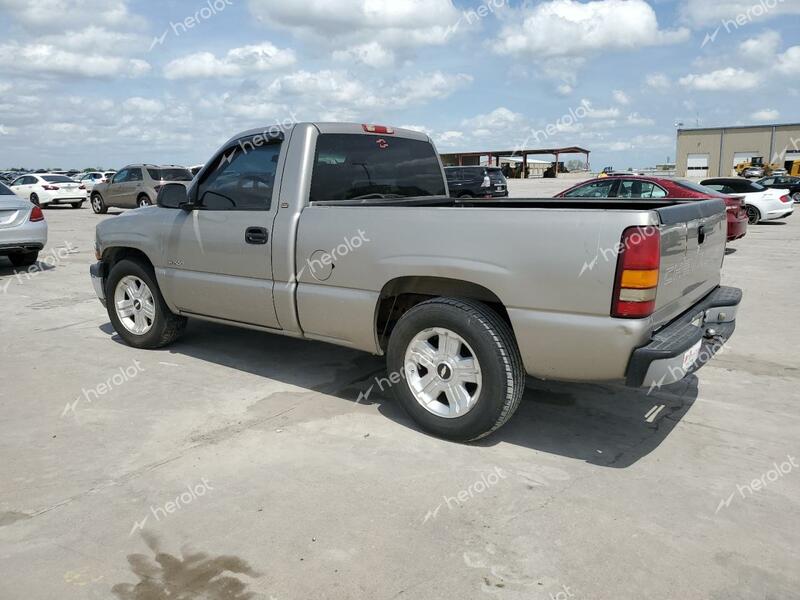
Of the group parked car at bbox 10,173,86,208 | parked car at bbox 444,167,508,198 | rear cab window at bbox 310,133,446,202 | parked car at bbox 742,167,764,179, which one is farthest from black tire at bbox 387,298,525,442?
parked car at bbox 742,167,764,179

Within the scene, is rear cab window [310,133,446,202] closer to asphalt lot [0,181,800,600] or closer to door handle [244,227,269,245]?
door handle [244,227,269,245]

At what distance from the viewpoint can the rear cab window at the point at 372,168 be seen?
4.75m

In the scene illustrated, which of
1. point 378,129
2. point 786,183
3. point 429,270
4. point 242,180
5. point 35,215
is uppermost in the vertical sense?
point 378,129

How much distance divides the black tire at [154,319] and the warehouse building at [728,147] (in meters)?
66.1

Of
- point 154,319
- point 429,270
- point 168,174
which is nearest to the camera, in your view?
point 429,270

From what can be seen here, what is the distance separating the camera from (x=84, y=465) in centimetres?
380

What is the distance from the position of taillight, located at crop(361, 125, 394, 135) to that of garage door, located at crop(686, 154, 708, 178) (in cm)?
7008

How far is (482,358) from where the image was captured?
148 inches

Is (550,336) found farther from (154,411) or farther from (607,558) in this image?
(154,411)

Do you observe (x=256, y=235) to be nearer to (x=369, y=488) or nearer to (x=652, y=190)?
(x=369, y=488)

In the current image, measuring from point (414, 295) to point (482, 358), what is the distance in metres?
0.82

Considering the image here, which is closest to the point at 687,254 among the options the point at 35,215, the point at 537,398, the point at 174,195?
the point at 537,398

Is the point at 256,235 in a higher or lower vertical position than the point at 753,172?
higher

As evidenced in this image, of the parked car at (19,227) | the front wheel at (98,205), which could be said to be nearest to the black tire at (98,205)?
the front wheel at (98,205)
